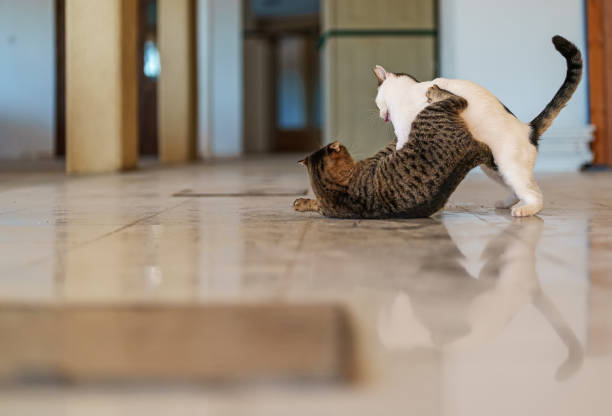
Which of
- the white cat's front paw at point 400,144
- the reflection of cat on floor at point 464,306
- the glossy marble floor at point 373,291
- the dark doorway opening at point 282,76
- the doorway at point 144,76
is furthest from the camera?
the dark doorway opening at point 282,76

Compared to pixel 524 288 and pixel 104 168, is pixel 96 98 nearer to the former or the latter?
pixel 104 168

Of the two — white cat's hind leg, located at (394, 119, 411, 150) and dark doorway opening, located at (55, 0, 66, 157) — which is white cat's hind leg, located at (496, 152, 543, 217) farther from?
dark doorway opening, located at (55, 0, 66, 157)

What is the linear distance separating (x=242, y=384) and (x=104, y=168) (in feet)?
16.9

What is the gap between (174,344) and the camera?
813 millimetres

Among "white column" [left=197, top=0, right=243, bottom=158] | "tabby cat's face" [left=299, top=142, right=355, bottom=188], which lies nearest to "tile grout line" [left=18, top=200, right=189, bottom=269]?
"tabby cat's face" [left=299, top=142, right=355, bottom=188]

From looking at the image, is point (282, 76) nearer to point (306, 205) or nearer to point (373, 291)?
point (306, 205)

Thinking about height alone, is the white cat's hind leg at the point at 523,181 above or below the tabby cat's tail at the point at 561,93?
below

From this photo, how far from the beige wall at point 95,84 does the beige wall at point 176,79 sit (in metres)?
2.81

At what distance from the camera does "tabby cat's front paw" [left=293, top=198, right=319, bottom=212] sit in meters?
2.28

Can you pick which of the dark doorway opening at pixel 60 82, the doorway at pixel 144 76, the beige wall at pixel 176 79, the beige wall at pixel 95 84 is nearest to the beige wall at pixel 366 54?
the beige wall at pixel 95 84

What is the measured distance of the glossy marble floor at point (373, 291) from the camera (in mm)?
692

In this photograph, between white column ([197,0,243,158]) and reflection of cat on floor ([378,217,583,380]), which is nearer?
reflection of cat on floor ([378,217,583,380])

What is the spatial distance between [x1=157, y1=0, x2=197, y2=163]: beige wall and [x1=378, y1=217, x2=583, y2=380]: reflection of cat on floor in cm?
741

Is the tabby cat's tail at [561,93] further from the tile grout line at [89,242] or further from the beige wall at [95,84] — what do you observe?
the beige wall at [95,84]
